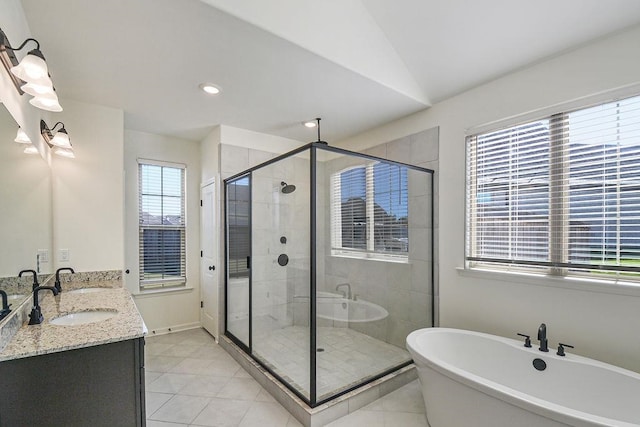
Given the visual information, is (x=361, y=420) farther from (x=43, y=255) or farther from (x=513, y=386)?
(x=43, y=255)

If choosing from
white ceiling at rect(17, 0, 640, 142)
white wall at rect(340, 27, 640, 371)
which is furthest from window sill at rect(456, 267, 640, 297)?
white ceiling at rect(17, 0, 640, 142)

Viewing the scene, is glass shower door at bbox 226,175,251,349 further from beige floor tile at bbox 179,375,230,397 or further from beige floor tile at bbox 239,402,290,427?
beige floor tile at bbox 239,402,290,427

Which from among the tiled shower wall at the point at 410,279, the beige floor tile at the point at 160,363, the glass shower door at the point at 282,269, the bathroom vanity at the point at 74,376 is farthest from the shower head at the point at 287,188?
the beige floor tile at the point at 160,363

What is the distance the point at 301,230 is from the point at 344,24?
1.65m

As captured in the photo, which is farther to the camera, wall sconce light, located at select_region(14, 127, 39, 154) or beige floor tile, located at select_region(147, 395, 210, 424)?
beige floor tile, located at select_region(147, 395, 210, 424)

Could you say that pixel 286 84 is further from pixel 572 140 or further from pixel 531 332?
pixel 531 332

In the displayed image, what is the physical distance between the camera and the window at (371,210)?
272 cm

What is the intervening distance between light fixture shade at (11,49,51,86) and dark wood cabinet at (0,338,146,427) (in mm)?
1267

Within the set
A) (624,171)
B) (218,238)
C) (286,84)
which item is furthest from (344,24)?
(218,238)

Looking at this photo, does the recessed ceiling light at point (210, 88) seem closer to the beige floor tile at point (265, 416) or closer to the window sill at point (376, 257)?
the window sill at point (376, 257)

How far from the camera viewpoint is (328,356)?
2416 millimetres

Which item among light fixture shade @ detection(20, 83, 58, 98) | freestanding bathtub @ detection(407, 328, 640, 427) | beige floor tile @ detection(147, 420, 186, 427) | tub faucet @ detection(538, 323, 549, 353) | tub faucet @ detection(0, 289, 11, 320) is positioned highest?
light fixture shade @ detection(20, 83, 58, 98)

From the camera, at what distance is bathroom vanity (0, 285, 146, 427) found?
1264 mm

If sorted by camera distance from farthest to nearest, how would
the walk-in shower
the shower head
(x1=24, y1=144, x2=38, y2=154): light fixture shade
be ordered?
the shower head
the walk-in shower
(x1=24, y1=144, x2=38, y2=154): light fixture shade
